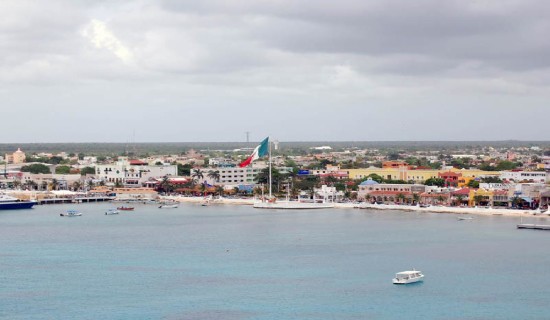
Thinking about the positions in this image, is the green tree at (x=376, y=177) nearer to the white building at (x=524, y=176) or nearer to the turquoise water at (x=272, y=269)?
the white building at (x=524, y=176)

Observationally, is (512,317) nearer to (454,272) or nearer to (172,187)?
(454,272)

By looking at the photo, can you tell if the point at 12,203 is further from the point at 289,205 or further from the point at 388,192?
the point at 388,192

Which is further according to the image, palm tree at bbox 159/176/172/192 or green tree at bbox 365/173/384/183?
palm tree at bbox 159/176/172/192

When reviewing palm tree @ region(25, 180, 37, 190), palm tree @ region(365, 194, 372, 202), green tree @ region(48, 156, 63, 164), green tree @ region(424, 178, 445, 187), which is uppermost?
green tree @ region(48, 156, 63, 164)

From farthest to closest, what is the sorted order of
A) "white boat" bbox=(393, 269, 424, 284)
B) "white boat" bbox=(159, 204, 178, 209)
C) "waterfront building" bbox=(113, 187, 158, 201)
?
"waterfront building" bbox=(113, 187, 158, 201)
"white boat" bbox=(159, 204, 178, 209)
"white boat" bbox=(393, 269, 424, 284)

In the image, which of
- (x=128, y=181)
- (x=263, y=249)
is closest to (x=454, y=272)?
(x=263, y=249)

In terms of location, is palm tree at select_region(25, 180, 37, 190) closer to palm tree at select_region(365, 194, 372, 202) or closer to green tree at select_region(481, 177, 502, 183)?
palm tree at select_region(365, 194, 372, 202)

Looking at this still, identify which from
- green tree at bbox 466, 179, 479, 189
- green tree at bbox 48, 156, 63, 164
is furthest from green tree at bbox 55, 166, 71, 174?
green tree at bbox 466, 179, 479, 189
